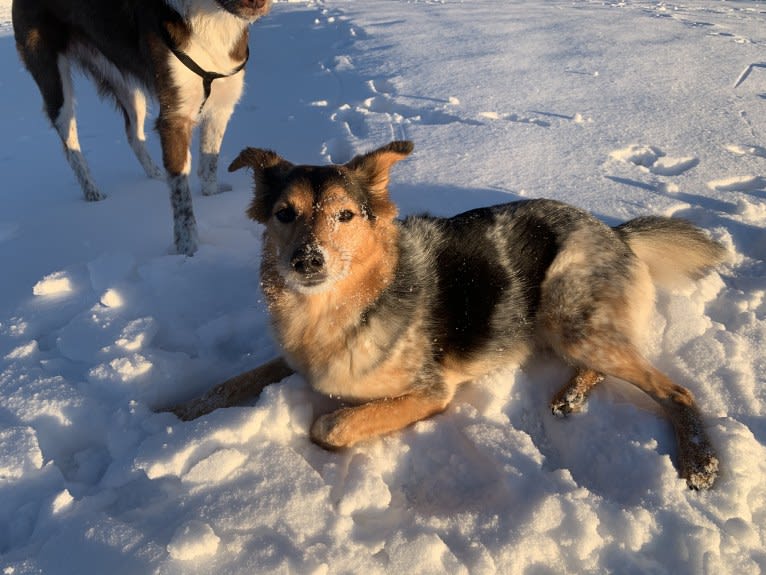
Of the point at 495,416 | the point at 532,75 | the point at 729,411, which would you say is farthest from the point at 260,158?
the point at 532,75

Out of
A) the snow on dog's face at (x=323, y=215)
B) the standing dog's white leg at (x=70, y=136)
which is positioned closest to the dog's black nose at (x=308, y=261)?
the snow on dog's face at (x=323, y=215)

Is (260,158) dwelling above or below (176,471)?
above

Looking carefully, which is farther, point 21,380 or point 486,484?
point 21,380

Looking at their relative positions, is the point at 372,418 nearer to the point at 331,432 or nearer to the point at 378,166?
the point at 331,432

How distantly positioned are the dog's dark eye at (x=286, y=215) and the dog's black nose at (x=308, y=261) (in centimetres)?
27

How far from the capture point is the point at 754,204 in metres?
4.39

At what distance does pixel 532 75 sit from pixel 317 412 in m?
6.40

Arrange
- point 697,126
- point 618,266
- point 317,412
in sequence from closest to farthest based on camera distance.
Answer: point 317,412
point 618,266
point 697,126

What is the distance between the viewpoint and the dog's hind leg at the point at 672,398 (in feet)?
7.81

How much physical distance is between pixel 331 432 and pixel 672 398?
1776 mm

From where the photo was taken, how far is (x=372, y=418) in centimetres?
270

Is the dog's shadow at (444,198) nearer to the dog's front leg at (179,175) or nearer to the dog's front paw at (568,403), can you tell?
the dog's front leg at (179,175)

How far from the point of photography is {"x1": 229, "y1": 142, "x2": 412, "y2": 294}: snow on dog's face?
2635mm

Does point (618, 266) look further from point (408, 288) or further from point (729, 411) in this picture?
point (408, 288)
